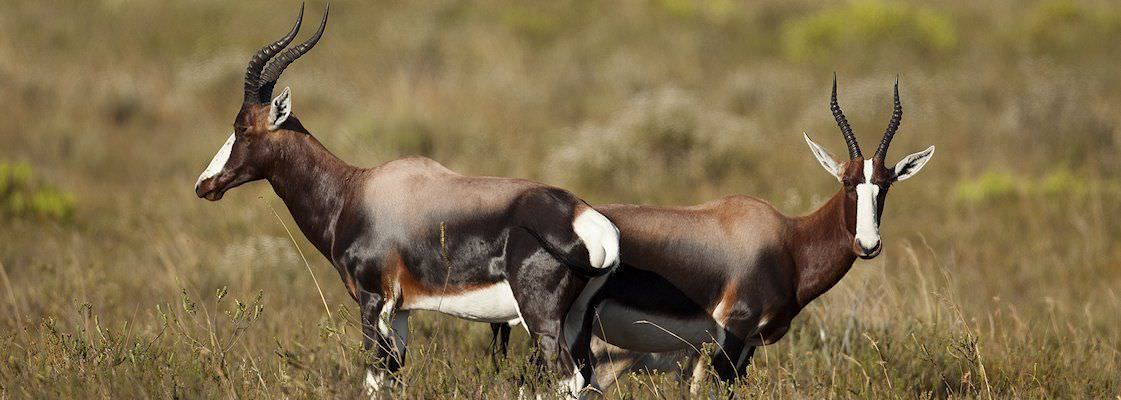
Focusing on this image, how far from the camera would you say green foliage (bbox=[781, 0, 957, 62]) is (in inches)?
Answer: 869

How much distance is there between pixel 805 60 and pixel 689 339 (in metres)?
16.7

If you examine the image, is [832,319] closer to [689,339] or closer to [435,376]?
[689,339]

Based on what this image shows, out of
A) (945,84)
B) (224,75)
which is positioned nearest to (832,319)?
(945,84)

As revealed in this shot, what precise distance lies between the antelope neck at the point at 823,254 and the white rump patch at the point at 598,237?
1.15 m

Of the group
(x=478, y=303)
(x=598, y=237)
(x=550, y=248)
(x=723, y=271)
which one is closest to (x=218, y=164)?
(x=478, y=303)

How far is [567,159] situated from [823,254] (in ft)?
29.2

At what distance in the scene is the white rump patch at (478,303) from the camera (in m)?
5.51

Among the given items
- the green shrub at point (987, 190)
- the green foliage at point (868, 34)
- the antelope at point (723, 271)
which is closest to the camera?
the antelope at point (723, 271)

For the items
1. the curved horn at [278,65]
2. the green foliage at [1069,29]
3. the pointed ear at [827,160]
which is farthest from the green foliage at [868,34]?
the curved horn at [278,65]

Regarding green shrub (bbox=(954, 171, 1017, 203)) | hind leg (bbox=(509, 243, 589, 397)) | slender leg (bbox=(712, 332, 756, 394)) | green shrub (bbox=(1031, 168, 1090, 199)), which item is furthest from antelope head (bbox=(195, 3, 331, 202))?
green shrub (bbox=(1031, 168, 1090, 199))

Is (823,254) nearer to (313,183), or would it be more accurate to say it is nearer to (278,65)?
(313,183)

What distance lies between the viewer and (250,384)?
5871 millimetres

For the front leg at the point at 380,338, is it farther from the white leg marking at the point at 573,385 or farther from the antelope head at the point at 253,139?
the antelope head at the point at 253,139

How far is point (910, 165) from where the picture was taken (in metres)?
6.17
